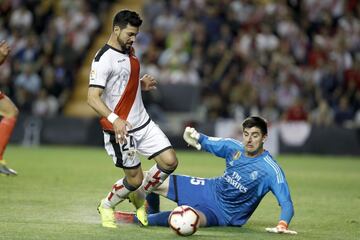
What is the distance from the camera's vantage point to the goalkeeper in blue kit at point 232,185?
840 cm

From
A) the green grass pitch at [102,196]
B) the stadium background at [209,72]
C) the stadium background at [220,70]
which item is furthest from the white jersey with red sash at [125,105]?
the stadium background at [220,70]

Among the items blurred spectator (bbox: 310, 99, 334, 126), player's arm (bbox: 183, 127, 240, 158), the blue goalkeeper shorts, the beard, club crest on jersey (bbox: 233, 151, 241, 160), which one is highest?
the beard

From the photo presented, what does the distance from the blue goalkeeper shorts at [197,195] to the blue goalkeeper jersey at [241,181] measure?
6 centimetres

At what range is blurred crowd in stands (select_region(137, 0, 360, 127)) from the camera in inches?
834

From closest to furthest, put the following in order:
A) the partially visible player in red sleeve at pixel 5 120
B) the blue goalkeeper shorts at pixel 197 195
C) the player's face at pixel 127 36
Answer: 1. the player's face at pixel 127 36
2. the blue goalkeeper shorts at pixel 197 195
3. the partially visible player in red sleeve at pixel 5 120

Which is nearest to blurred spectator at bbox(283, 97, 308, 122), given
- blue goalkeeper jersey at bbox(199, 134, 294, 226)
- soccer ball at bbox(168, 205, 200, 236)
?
blue goalkeeper jersey at bbox(199, 134, 294, 226)

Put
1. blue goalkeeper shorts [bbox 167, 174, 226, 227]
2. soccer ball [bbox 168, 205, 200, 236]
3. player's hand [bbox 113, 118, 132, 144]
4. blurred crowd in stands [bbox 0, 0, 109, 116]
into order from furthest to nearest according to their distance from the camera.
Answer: blurred crowd in stands [bbox 0, 0, 109, 116] → blue goalkeeper shorts [bbox 167, 174, 226, 227] → player's hand [bbox 113, 118, 132, 144] → soccer ball [bbox 168, 205, 200, 236]

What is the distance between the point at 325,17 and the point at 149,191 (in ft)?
48.1

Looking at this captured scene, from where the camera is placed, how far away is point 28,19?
2409 cm

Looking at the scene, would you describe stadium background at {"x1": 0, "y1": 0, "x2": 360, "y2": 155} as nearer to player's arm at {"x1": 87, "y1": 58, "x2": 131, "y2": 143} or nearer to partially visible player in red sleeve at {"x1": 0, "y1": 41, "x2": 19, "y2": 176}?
partially visible player in red sleeve at {"x1": 0, "y1": 41, "x2": 19, "y2": 176}

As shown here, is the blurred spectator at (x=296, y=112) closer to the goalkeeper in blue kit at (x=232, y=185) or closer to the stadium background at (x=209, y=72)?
the stadium background at (x=209, y=72)

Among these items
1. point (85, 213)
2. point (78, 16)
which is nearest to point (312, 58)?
point (78, 16)

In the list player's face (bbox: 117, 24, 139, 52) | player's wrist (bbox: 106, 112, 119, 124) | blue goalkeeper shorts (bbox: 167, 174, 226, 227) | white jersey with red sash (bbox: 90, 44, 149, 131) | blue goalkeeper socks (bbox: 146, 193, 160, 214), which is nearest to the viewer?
player's wrist (bbox: 106, 112, 119, 124)

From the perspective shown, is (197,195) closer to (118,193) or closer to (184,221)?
(118,193)
